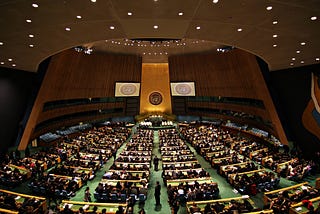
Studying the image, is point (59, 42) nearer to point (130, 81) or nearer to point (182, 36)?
point (182, 36)

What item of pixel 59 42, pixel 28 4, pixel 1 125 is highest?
pixel 59 42

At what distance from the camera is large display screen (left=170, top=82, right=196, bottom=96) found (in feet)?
90.2

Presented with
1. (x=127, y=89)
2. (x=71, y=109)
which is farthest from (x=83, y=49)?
(x=127, y=89)

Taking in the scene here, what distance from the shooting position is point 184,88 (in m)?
27.7

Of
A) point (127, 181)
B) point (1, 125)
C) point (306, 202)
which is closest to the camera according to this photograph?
point (306, 202)

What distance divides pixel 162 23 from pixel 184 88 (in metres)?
20.5

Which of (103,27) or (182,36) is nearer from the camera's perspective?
(103,27)

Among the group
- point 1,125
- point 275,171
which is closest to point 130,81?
point 1,125

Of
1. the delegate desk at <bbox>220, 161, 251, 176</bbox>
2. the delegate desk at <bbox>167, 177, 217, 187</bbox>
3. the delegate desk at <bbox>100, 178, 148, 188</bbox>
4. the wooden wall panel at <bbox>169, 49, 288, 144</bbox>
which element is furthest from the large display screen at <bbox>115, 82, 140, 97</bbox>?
the delegate desk at <bbox>167, 177, 217, 187</bbox>

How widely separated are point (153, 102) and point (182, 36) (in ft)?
93.5

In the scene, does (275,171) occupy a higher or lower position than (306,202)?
higher

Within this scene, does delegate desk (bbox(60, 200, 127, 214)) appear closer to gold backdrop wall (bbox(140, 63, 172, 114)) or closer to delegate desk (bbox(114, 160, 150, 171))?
delegate desk (bbox(114, 160, 150, 171))

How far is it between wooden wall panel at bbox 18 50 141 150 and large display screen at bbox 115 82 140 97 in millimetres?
563

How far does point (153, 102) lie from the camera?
123 ft
